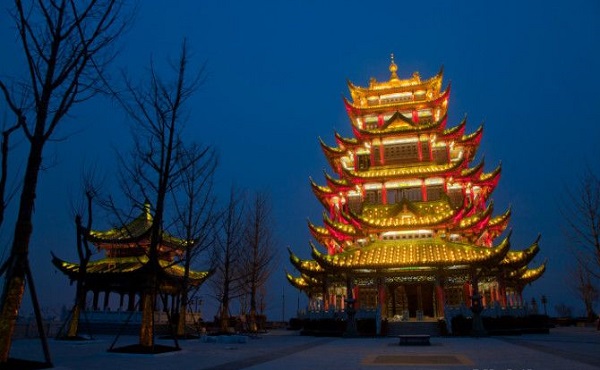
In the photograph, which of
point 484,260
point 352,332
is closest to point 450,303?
point 484,260

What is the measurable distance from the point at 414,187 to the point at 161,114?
1938 centimetres

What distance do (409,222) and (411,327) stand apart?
19.7 feet

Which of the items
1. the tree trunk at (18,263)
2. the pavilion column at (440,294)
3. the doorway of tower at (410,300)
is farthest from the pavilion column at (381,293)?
the tree trunk at (18,263)

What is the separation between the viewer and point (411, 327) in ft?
76.6

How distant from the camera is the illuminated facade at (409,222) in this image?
78.9 feet

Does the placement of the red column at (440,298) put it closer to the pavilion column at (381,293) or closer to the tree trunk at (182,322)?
the pavilion column at (381,293)

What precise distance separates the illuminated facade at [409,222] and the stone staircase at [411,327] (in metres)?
0.72

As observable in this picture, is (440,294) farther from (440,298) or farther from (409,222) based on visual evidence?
(409,222)

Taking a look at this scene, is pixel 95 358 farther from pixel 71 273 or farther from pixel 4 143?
pixel 71 273

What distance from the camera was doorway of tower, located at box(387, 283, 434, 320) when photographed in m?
27.8

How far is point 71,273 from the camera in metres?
31.5

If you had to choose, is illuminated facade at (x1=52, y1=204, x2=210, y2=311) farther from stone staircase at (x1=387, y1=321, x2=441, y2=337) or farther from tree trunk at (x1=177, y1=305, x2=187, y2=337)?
stone staircase at (x1=387, y1=321, x2=441, y2=337)

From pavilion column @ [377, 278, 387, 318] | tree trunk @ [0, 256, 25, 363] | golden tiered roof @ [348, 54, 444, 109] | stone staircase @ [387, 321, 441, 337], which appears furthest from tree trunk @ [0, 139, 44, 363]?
golden tiered roof @ [348, 54, 444, 109]

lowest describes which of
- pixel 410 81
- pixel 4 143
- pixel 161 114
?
pixel 4 143
